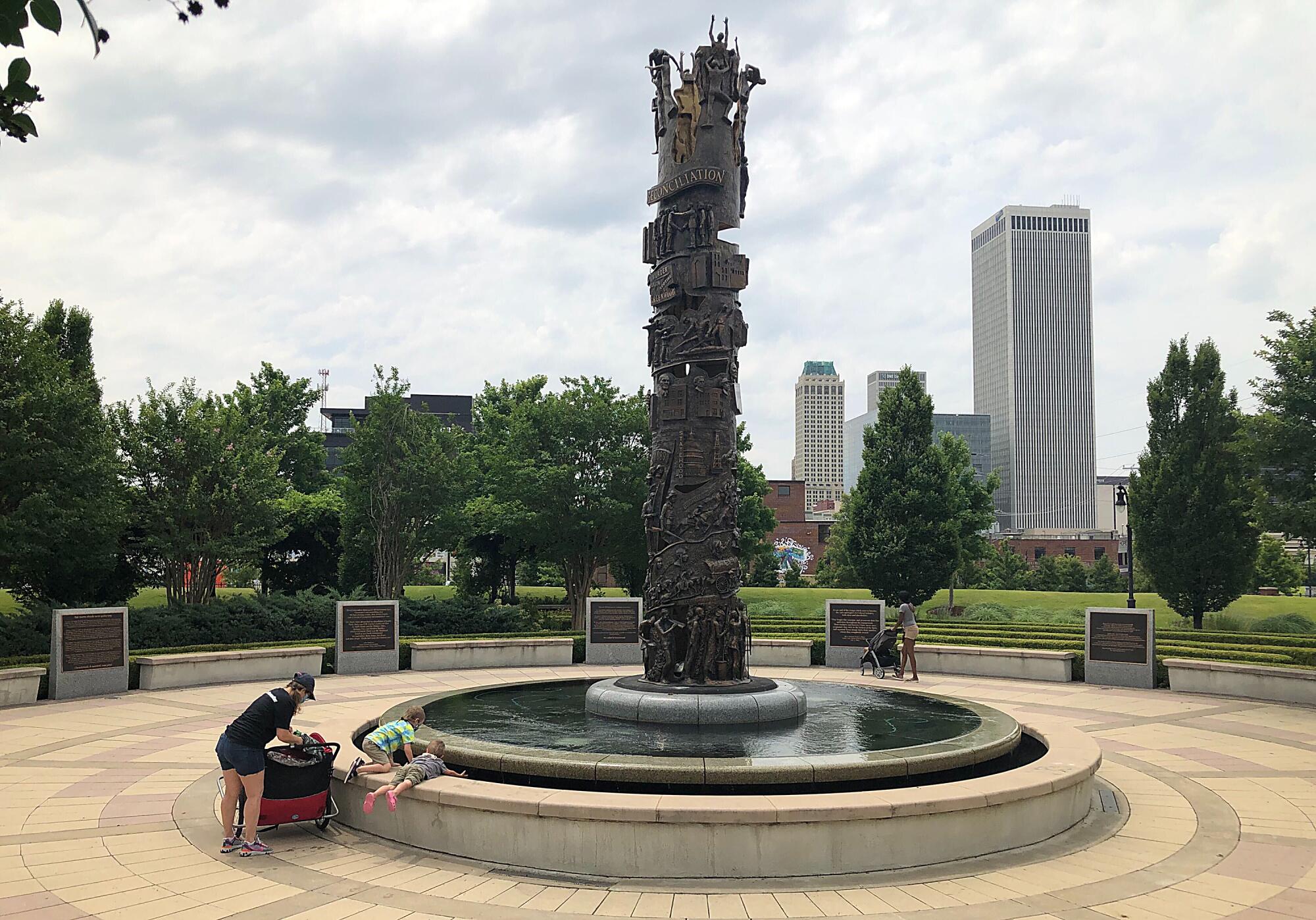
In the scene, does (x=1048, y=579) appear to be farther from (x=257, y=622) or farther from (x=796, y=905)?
(x=796, y=905)

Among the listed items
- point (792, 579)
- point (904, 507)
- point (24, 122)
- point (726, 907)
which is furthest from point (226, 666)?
point (792, 579)

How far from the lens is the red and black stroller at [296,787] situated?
927 centimetres

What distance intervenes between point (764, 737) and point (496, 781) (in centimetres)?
353

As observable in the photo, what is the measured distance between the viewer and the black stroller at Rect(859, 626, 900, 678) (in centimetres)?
2247

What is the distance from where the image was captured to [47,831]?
31.5 feet

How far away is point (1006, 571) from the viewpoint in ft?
219

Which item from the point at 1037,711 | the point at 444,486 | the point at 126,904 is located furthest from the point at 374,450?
the point at 126,904

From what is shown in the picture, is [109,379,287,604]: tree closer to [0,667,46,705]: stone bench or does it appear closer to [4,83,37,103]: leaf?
[0,667,46,705]: stone bench

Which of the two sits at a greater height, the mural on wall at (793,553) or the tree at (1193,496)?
the tree at (1193,496)

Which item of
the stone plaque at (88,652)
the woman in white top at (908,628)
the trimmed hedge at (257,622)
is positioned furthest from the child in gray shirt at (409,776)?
the trimmed hedge at (257,622)

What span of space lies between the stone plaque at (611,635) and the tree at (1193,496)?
18.6m

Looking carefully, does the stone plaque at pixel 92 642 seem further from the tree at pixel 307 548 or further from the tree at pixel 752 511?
the tree at pixel 752 511

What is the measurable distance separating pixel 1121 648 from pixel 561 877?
58.0 ft

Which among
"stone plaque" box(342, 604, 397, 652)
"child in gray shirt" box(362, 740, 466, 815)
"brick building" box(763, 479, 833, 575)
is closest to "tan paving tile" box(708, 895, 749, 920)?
"child in gray shirt" box(362, 740, 466, 815)
